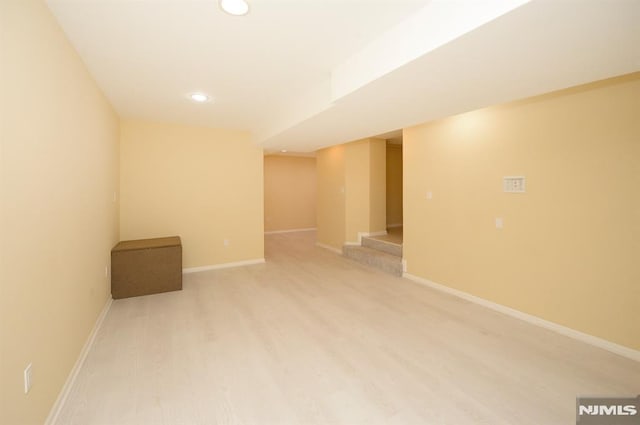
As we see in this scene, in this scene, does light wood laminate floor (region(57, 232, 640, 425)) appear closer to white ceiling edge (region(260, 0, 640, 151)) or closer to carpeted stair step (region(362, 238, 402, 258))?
carpeted stair step (region(362, 238, 402, 258))

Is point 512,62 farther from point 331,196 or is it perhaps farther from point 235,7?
point 331,196

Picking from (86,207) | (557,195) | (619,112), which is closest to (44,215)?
(86,207)

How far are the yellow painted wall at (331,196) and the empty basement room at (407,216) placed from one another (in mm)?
1825

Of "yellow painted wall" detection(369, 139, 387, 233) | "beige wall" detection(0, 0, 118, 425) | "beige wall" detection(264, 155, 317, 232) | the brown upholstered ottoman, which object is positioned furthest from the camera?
"beige wall" detection(264, 155, 317, 232)

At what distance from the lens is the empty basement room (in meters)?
1.45

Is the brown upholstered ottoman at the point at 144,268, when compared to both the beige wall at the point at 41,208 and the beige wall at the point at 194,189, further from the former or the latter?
the beige wall at the point at 41,208

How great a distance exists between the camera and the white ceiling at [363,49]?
1.36m

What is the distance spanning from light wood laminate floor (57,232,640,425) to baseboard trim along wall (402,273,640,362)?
9 cm

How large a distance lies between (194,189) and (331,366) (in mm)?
3628

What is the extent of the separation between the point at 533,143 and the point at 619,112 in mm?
597

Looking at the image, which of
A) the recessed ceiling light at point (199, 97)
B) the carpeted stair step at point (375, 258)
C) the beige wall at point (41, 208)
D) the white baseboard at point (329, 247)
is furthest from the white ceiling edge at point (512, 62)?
the white baseboard at point (329, 247)

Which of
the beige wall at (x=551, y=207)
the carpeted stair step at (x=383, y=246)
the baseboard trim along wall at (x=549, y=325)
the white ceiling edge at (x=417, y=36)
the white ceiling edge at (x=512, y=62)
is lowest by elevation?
the baseboard trim along wall at (x=549, y=325)

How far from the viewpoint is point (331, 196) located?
20.4 feet

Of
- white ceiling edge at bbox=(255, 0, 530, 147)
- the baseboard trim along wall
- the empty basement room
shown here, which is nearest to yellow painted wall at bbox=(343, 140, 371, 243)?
the empty basement room
